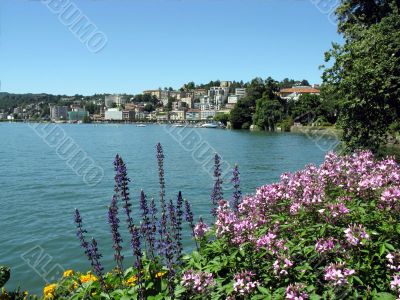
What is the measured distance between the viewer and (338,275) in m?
3.14

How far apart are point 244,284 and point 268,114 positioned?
102927 mm

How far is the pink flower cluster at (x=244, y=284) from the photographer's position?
3.44 meters

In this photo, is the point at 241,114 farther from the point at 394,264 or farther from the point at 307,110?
the point at 394,264

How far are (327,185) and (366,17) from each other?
18.1m

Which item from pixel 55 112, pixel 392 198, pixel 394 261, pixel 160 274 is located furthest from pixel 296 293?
pixel 55 112

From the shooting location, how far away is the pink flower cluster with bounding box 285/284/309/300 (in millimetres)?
3189

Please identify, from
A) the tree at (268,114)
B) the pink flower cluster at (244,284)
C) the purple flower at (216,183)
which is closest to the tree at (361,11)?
the purple flower at (216,183)

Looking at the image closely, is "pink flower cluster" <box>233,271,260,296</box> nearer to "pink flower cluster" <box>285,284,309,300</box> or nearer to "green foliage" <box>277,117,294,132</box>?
"pink flower cluster" <box>285,284,309,300</box>

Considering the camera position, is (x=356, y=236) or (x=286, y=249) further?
(x=286, y=249)

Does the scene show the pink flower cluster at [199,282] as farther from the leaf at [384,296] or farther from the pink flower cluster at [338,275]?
the leaf at [384,296]

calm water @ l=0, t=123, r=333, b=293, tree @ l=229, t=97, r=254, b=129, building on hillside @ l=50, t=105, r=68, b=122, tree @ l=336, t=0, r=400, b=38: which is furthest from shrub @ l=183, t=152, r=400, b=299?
building on hillside @ l=50, t=105, r=68, b=122

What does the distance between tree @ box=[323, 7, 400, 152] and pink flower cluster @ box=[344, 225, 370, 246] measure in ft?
37.8

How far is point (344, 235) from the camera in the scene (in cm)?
366

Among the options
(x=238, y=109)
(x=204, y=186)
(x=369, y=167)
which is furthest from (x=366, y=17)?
(x=238, y=109)
